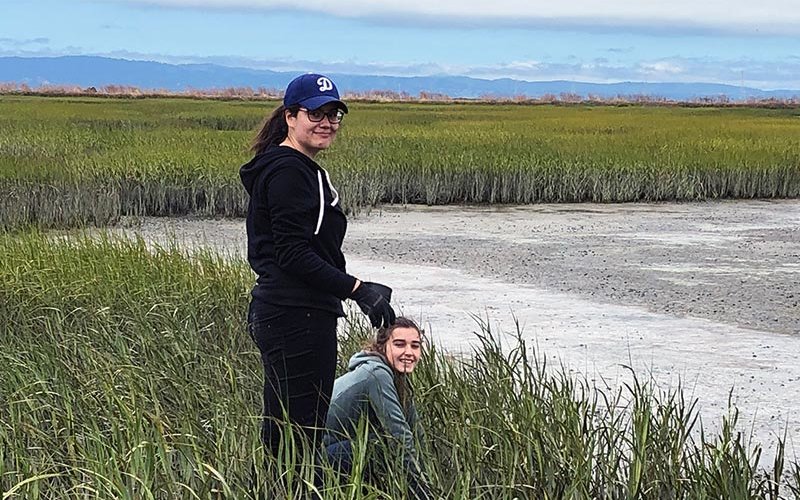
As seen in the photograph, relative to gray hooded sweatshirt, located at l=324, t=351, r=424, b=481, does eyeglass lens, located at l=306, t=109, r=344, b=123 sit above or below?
above

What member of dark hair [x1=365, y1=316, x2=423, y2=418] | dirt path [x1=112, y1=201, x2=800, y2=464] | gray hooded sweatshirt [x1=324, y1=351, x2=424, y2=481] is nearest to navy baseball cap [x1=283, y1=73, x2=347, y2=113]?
dark hair [x1=365, y1=316, x2=423, y2=418]

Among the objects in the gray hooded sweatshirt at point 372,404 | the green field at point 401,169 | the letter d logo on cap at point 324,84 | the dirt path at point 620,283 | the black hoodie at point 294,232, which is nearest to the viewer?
the black hoodie at point 294,232

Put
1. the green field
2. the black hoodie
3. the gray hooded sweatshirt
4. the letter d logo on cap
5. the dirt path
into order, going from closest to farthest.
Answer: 1. the black hoodie
2. the letter d logo on cap
3. the gray hooded sweatshirt
4. the dirt path
5. the green field

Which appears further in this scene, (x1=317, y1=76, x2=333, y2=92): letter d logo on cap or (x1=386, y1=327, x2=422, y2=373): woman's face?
(x1=386, y1=327, x2=422, y2=373): woman's face

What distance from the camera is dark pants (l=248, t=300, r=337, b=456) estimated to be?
305 centimetres

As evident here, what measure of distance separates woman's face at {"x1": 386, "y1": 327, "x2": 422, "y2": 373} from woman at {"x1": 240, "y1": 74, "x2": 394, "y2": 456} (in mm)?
276

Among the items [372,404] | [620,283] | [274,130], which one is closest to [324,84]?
[274,130]

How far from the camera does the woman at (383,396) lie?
3357 mm

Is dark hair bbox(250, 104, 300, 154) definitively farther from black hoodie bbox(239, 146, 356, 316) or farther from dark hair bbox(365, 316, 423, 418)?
dark hair bbox(365, 316, 423, 418)

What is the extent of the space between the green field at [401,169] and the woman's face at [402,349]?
6892 millimetres

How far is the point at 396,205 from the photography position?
1404 cm

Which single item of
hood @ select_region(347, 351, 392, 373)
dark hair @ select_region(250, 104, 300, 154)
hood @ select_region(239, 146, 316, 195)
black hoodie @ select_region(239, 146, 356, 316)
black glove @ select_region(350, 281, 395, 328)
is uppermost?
dark hair @ select_region(250, 104, 300, 154)

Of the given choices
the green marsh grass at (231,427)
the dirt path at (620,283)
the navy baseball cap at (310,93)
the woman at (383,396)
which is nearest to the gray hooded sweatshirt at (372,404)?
the woman at (383,396)

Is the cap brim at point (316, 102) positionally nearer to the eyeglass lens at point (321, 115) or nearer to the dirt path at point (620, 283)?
the eyeglass lens at point (321, 115)
